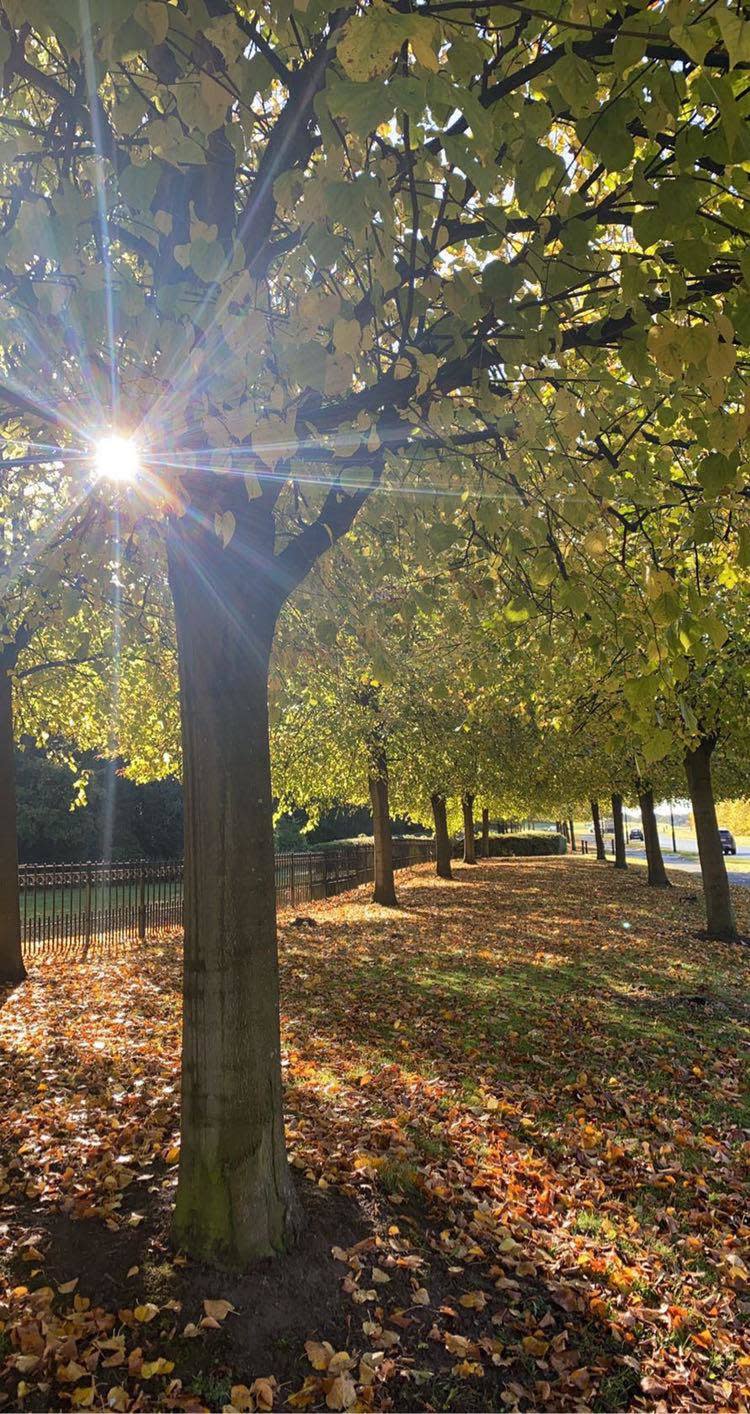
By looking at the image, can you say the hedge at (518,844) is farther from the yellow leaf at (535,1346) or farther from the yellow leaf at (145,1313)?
the yellow leaf at (145,1313)

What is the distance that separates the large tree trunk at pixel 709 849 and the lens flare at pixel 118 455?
11.4 m

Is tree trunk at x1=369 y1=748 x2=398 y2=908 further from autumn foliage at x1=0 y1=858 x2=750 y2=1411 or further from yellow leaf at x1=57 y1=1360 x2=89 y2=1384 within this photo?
yellow leaf at x1=57 y1=1360 x2=89 y2=1384

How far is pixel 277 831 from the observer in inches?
1549

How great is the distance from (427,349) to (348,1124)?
4.77m

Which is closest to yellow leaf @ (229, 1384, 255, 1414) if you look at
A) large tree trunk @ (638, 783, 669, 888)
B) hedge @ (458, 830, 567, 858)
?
large tree trunk @ (638, 783, 669, 888)

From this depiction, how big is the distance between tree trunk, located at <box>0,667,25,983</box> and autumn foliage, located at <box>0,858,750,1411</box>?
54.7 inches

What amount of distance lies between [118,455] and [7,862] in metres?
7.52

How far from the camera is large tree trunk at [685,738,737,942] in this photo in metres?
13.5

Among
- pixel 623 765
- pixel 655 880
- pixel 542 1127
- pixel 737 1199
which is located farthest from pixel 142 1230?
pixel 655 880

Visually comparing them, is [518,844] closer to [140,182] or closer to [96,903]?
[96,903]

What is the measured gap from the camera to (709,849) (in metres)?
13.5

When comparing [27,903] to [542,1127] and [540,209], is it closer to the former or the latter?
[542,1127]

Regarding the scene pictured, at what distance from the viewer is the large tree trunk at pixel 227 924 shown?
3525mm

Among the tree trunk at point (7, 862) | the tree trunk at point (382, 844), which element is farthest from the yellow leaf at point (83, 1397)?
the tree trunk at point (382, 844)
